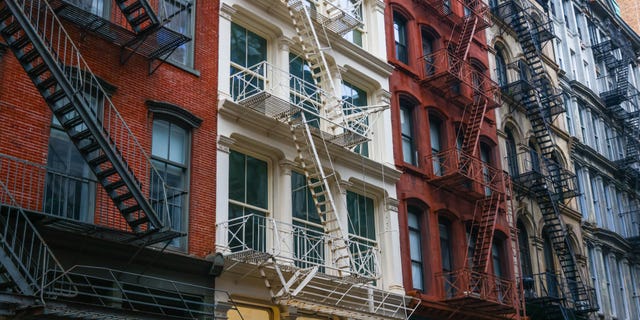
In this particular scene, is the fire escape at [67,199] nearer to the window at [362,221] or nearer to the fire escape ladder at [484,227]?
the window at [362,221]

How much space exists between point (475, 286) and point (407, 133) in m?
5.60

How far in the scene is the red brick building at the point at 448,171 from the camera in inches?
972

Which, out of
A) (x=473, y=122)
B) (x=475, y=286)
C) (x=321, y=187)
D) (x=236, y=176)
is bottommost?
(x=475, y=286)

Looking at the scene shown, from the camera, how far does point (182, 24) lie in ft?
62.4

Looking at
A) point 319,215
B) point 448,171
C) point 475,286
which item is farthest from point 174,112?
point 448,171

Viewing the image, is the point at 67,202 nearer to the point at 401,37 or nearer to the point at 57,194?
the point at 57,194

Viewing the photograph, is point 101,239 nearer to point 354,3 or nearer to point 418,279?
point 418,279

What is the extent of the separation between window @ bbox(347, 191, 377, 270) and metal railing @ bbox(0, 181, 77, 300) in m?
9.67

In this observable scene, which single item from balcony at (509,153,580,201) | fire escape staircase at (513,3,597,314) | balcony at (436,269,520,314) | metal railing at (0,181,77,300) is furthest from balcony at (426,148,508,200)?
metal railing at (0,181,77,300)

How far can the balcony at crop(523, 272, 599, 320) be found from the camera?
28.5 metres

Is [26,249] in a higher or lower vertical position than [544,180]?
lower

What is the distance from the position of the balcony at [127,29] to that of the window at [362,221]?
723 cm

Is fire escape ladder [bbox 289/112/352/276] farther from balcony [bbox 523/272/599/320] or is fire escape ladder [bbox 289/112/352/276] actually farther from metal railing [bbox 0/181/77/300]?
balcony [bbox 523/272/599/320]

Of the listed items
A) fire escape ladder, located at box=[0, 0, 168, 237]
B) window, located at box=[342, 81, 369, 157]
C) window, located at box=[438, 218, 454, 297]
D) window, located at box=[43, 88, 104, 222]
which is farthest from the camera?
window, located at box=[438, 218, 454, 297]
